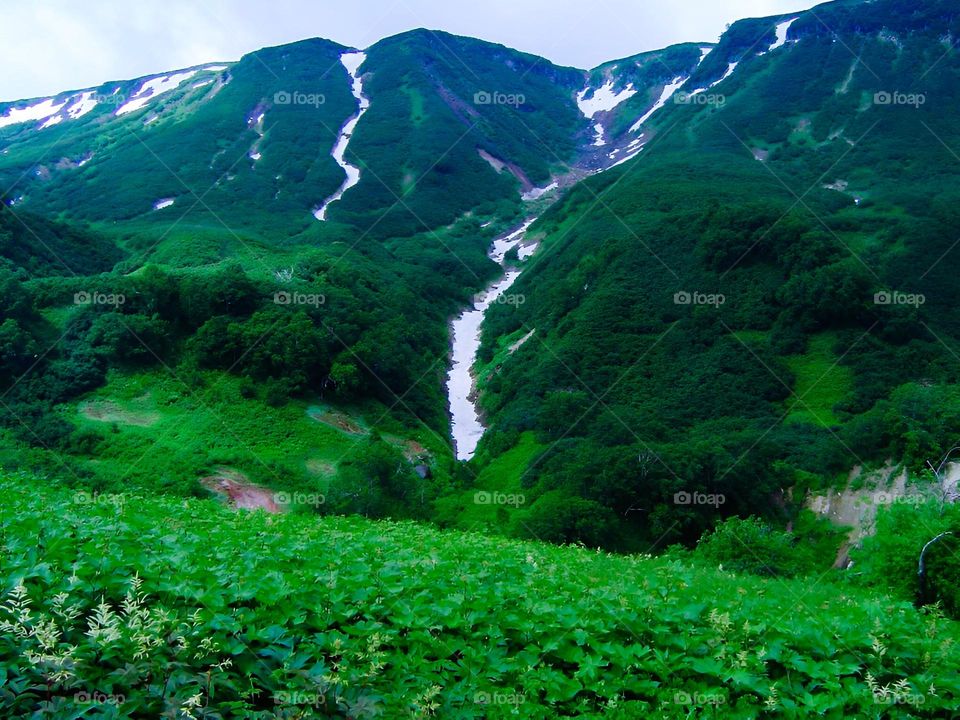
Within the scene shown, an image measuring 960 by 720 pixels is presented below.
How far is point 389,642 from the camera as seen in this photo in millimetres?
6266

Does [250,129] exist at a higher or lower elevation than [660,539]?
higher

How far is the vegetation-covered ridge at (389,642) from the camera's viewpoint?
496 centimetres

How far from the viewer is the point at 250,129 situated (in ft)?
461

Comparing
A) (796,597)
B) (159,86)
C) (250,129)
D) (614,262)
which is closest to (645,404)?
(614,262)

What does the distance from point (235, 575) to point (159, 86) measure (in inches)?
8044

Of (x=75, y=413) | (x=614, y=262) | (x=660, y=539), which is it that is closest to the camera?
(x=660, y=539)

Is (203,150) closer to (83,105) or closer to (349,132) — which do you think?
(349,132)

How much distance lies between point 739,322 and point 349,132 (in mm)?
105658

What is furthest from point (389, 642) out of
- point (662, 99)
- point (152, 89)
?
point (152, 89)

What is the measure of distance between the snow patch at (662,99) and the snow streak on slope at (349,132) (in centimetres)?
6763

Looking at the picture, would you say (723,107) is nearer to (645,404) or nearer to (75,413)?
(645,404)

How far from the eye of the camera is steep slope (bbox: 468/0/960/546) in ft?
128

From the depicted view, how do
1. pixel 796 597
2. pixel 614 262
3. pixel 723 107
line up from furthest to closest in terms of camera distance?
pixel 723 107 < pixel 614 262 < pixel 796 597

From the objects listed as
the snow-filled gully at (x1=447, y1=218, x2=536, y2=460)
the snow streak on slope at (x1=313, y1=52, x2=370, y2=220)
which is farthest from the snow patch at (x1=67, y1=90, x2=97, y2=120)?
the snow-filled gully at (x1=447, y1=218, x2=536, y2=460)
